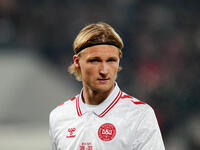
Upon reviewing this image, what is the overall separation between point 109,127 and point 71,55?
6342 mm

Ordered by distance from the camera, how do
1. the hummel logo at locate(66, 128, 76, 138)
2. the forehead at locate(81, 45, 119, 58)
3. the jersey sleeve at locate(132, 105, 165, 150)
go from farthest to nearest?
the hummel logo at locate(66, 128, 76, 138)
the forehead at locate(81, 45, 119, 58)
the jersey sleeve at locate(132, 105, 165, 150)

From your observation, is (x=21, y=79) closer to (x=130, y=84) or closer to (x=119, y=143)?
(x=130, y=84)

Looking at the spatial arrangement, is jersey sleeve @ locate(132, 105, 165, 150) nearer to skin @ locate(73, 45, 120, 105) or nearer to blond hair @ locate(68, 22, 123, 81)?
skin @ locate(73, 45, 120, 105)

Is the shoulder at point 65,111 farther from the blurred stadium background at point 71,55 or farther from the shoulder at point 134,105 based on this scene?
the blurred stadium background at point 71,55

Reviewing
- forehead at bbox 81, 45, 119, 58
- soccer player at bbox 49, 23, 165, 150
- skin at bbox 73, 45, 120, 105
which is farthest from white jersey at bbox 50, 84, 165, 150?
forehead at bbox 81, 45, 119, 58

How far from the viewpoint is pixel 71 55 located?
8812mm

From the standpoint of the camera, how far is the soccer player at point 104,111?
97.3 inches

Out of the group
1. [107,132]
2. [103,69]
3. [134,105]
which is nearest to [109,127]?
[107,132]

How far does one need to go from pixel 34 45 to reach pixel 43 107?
1.67 m

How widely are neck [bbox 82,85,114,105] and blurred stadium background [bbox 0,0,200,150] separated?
160 inches

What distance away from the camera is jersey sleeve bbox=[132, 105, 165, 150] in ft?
8.02

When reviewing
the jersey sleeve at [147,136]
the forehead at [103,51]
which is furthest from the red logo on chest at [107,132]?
the forehead at [103,51]

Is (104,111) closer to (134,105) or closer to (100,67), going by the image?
(134,105)

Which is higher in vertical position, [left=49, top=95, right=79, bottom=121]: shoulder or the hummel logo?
[left=49, top=95, right=79, bottom=121]: shoulder
